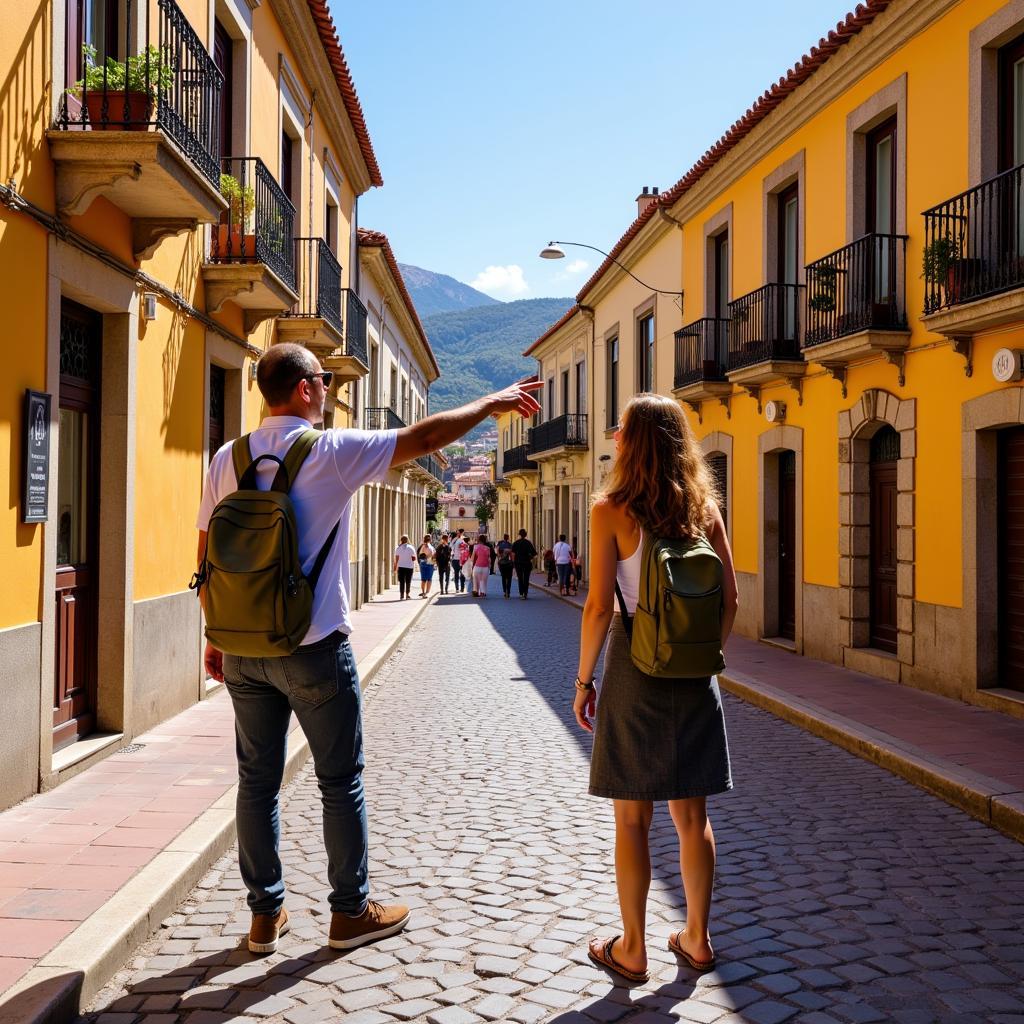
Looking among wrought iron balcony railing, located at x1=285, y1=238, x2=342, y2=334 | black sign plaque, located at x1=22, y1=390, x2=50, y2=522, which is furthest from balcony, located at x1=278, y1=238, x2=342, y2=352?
black sign plaque, located at x1=22, y1=390, x2=50, y2=522

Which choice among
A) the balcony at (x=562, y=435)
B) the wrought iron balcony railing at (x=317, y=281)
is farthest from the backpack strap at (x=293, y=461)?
the balcony at (x=562, y=435)

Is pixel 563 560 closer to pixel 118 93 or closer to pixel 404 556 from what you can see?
pixel 404 556

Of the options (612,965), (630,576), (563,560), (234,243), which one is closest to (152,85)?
(234,243)

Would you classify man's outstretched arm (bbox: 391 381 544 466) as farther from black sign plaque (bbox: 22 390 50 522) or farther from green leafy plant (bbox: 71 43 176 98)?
green leafy plant (bbox: 71 43 176 98)

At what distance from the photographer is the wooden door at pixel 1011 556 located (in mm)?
8852

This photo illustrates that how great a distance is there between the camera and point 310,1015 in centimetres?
312

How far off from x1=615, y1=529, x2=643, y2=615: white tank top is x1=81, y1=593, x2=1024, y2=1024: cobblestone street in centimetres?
124

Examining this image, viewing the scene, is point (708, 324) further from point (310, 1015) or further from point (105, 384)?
point (310, 1015)

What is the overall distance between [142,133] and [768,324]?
9.63 meters

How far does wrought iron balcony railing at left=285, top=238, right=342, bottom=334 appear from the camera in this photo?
1250 centimetres

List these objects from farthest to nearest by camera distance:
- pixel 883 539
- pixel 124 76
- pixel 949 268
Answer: pixel 883 539, pixel 949 268, pixel 124 76

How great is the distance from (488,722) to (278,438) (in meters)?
5.49

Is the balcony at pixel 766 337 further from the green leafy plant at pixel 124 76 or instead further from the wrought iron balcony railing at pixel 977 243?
the green leafy plant at pixel 124 76

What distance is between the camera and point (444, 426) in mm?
3352
